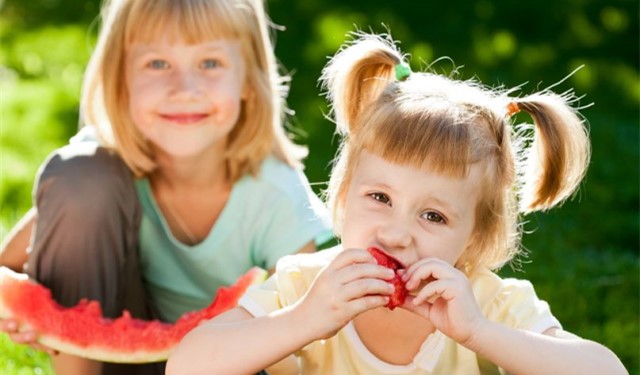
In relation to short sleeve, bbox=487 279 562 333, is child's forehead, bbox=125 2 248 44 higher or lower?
higher

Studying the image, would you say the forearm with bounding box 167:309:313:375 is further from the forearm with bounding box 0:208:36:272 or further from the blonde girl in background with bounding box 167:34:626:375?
the forearm with bounding box 0:208:36:272

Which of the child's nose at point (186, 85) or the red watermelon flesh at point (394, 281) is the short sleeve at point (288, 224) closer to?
the child's nose at point (186, 85)

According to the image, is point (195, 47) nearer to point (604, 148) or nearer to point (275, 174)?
point (275, 174)

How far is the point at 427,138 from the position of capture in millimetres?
2846

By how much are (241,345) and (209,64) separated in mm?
1307

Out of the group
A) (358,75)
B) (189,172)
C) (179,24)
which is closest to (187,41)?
(179,24)

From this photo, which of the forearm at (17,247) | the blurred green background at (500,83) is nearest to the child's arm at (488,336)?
the blurred green background at (500,83)

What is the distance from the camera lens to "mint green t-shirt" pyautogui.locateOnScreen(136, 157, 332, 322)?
3.84 metres

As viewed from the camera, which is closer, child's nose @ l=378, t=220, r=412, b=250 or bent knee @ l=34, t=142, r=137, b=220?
child's nose @ l=378, t=220, r=412, b=250

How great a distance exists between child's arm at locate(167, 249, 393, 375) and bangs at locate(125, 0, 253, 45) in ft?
3.77

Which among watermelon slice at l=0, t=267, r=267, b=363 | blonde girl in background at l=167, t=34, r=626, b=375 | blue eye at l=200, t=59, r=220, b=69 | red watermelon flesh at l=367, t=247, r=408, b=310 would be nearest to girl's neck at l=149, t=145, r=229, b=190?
blue eye at l=200, t=59, r=220, b=69

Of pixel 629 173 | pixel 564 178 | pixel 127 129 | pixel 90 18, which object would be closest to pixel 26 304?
pixel 127 129

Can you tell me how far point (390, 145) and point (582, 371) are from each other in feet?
2.44

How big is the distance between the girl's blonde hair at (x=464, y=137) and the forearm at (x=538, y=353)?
0.33m
